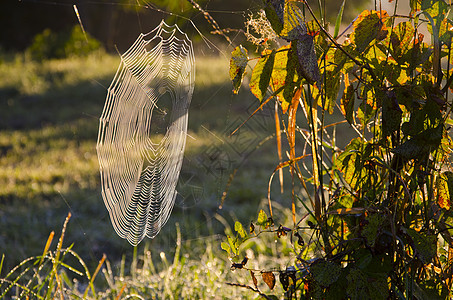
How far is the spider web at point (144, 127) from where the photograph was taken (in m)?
2.14

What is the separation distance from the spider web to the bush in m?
7.94

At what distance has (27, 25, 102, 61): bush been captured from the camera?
10602 mm

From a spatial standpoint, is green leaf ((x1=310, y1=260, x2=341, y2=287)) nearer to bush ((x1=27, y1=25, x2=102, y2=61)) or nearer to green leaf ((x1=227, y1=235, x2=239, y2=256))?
green leaf ((x1=227, y1=235, x2=239, y2=256))

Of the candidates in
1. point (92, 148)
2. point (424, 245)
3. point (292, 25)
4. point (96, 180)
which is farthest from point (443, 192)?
point (92, 148)

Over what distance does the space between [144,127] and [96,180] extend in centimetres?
205

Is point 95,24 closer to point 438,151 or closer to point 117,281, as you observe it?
point 117,281

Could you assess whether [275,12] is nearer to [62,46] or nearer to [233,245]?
[233,245]

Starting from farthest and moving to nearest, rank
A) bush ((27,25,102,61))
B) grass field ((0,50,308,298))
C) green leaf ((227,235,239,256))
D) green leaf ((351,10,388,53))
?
1. bush ((27,25,102,61))
2. grass field ((0,50,308,298))
3. green leaf ((227,235,239,256))
4. green leaf ((351,10,388,53))

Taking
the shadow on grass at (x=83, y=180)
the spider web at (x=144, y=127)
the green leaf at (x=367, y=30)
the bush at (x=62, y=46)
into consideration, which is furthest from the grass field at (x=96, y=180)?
the bush at (x=62, y=46)

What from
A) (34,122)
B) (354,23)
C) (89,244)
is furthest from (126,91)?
(34,122)

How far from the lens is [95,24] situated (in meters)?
14.0

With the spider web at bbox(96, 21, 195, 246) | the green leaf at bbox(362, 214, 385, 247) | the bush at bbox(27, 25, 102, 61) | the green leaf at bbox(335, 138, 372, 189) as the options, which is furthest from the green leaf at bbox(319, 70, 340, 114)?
the bush at bbox(27, 25, 102, 61)

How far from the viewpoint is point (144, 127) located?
275 centimetres

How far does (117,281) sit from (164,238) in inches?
29.4
